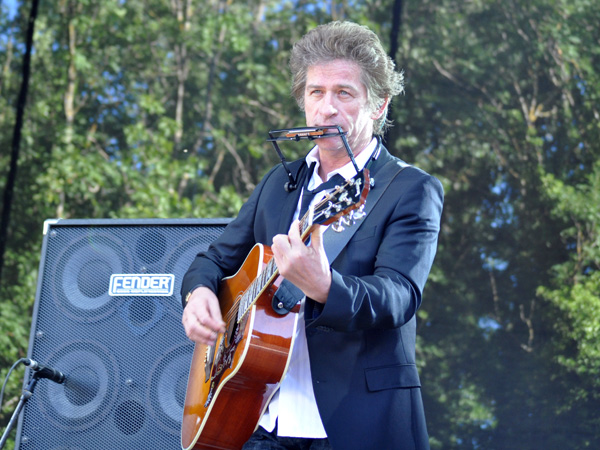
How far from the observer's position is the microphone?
7.33ft

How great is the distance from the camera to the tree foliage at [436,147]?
313cm

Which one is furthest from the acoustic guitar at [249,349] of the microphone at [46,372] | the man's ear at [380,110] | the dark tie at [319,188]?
the microphone at [46,372]

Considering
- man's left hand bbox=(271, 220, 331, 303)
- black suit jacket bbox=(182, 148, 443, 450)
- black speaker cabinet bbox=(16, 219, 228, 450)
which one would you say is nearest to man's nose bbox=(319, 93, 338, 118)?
black suit jacket bbox=(182, 148, 443, 450)

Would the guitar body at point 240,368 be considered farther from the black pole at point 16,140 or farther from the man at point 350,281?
the black pole at point 16,140

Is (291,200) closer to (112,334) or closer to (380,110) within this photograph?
(380,110)

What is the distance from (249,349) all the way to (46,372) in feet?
3.59

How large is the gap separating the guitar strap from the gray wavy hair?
0.69ft

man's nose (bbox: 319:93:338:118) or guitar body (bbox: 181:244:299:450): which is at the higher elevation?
man's nose (bbox: 319:93:338:118)

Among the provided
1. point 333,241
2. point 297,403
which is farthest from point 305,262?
point 297,403

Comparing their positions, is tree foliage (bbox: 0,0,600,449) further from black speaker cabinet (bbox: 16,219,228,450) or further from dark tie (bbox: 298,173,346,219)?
dark tie (bbox: 298,173,346,219)

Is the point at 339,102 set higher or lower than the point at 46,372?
higher

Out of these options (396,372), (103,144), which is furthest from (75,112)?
(396,372)

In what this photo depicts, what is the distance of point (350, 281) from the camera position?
1.37 metres

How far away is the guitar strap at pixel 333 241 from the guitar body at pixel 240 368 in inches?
1.0
